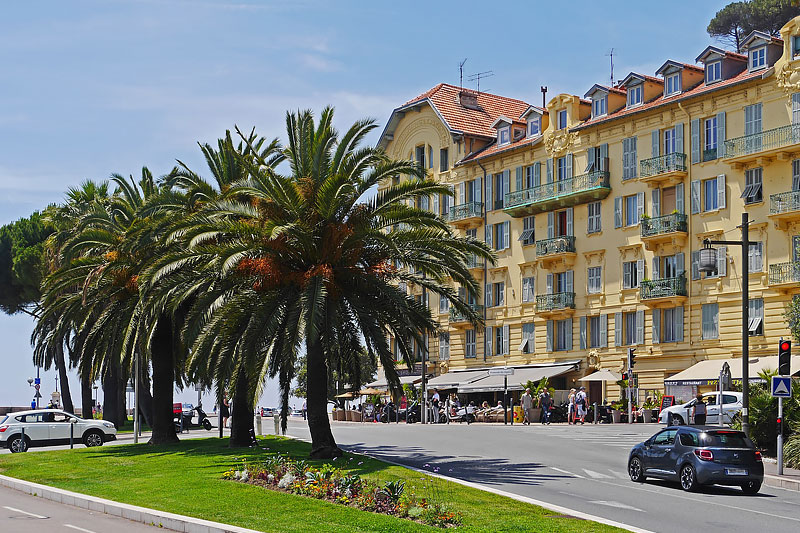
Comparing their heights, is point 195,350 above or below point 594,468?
above

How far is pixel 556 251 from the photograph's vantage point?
214 ft

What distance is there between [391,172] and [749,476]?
36.5 feet

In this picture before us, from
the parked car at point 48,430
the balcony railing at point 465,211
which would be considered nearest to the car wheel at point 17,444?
the parked car at point 48,430

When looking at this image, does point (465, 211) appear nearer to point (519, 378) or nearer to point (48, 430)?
point (519, 378)

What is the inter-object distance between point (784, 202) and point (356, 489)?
38021 mm

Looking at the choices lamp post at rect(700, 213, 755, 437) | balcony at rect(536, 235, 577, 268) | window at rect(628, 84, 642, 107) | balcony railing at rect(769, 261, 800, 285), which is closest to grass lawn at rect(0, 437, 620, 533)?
lamp post at rect(700, 213, 755, 437)

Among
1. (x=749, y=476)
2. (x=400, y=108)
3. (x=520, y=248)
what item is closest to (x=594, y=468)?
(x=749, y=476)

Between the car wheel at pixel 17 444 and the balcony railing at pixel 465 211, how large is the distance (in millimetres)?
35208

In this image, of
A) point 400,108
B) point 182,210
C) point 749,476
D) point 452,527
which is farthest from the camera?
point 400,108

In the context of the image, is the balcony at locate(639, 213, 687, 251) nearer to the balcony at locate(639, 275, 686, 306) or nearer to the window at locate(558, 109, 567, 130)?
the balcony at locate(639, 275, 686, 306)

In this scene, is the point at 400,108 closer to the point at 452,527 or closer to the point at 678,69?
the point at 678,69

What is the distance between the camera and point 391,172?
92.4 ft

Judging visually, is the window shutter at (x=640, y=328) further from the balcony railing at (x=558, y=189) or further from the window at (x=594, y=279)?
the balcony railing at (x=558, y=189)

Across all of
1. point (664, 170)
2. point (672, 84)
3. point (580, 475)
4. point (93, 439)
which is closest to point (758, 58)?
point (672, 84)
